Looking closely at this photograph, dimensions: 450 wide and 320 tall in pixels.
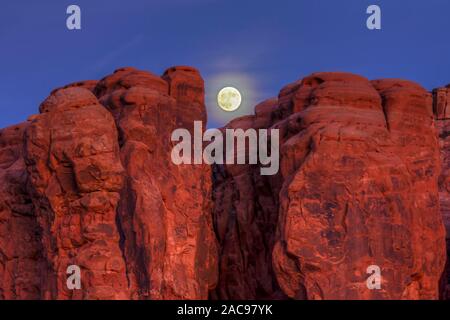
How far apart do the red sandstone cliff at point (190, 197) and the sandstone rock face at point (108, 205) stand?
5cm

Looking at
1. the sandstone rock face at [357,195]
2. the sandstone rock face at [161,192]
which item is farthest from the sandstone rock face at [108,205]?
the sandstone rock face at [357,195]

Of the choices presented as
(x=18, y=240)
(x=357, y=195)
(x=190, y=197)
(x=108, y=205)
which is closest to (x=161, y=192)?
(x=190, y=197)

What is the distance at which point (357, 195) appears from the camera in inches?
869

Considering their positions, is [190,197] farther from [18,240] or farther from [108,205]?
[18,240]

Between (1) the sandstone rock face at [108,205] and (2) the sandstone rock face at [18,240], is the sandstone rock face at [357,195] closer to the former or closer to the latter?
(1) the sandstone rock face at [108,205]

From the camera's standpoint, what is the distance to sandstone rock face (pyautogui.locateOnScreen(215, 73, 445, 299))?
21.7m

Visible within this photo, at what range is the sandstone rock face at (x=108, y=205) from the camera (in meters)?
22.2

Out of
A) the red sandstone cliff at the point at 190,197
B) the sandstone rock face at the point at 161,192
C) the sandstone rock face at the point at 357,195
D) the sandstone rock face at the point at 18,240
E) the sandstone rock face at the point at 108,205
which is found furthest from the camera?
the sandstone rock face at the point at 18,240

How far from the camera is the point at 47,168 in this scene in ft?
74.7

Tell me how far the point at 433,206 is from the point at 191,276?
8.92 m

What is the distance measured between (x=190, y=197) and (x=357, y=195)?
6.64 m

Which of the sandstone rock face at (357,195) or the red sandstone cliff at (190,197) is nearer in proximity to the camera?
the sandstone rock face at (357,195)

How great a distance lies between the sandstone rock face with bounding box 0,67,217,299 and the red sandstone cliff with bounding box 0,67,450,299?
45mm

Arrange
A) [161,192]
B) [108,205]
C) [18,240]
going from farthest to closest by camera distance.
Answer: [18,240], [161,192], [108,205]
